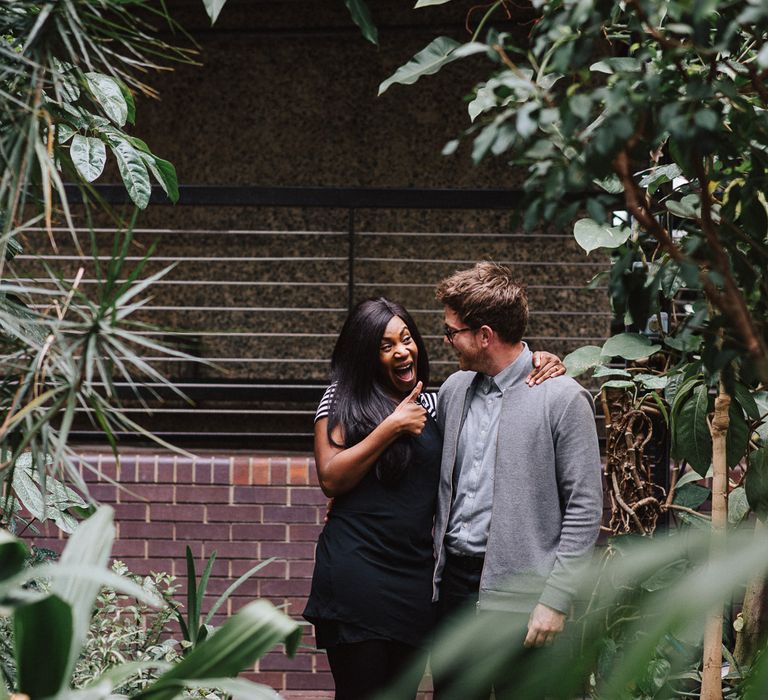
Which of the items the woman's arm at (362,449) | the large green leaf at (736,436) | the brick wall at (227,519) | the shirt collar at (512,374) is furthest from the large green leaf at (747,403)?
the brick wall at (227,519)

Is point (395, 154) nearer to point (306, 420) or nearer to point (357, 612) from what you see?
point (306, 420)

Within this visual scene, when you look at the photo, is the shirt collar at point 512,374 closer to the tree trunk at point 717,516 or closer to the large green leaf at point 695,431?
the large green leaf at point 695,431

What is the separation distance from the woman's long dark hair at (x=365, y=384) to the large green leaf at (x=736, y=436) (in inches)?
38.5

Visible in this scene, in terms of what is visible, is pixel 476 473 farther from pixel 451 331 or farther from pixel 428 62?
pixel 428 62

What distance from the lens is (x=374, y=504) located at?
3.23 metres

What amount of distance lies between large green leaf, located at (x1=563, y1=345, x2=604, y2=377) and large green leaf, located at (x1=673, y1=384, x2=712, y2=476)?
44cm

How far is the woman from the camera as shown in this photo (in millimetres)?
3146

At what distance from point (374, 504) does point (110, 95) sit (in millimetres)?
1501

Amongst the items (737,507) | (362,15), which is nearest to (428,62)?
(362,15)

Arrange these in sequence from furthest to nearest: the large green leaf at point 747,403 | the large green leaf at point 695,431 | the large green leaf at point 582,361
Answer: the large green leaf at point 582,361, the large green leaf at point 695,431, the large green leaf at point 747,403

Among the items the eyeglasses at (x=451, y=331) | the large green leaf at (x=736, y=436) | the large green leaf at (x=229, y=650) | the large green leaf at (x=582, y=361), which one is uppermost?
the eyeglasses at (x=451, y=331)

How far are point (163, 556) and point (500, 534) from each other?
101 inches

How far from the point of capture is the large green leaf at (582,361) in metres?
3.39

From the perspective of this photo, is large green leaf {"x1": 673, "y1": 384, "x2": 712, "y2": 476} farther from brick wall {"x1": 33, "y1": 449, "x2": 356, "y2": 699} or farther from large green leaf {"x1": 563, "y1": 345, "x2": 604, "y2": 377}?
brick wall {"x1": 33, "y1": 449, "x2": 356, "y2": 699}
